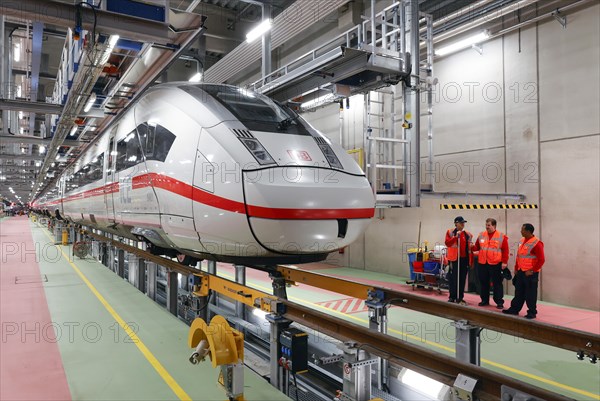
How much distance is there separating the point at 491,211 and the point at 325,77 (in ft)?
14.8

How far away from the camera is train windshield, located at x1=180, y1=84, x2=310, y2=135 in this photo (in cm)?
363

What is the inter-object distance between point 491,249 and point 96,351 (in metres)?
5.85

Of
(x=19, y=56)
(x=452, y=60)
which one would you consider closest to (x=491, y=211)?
(x=452, y=60)

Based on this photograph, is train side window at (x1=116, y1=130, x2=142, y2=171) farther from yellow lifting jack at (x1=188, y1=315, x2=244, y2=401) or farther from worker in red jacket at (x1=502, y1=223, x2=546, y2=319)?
worker in red jacket at (x1=502, y1=223, x2=546, y2=319)

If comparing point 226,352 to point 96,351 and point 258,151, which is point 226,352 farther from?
point 96,351

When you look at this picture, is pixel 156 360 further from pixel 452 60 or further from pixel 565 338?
pixel 452 60

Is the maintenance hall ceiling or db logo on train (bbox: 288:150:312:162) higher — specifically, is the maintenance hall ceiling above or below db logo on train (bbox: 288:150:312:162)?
above

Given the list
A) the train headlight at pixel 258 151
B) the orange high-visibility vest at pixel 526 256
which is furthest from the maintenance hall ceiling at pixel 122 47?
the orange high-visibility vest at pixel 526 256

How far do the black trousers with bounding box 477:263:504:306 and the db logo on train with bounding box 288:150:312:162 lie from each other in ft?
16.1

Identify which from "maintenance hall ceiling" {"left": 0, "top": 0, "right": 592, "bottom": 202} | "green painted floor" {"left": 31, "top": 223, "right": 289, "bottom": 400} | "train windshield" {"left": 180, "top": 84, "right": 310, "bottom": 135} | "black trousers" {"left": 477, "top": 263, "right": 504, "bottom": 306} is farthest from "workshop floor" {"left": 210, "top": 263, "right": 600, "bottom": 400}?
"maintenance hall ceiling" {"left": 0, "top": 0, "right": 592, "bottom": 202}

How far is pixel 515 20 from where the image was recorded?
7.95m

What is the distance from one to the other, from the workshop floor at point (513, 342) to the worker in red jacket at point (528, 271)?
36 cm

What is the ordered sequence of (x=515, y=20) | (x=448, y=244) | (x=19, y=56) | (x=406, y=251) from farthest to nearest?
(x=19, y=56) → (x=406, y=251) → (x=515, y=20) → (x=448, y=244)

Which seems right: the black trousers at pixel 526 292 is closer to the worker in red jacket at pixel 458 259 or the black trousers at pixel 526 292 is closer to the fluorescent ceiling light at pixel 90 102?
the worker in red jacket at pixel 458 259
